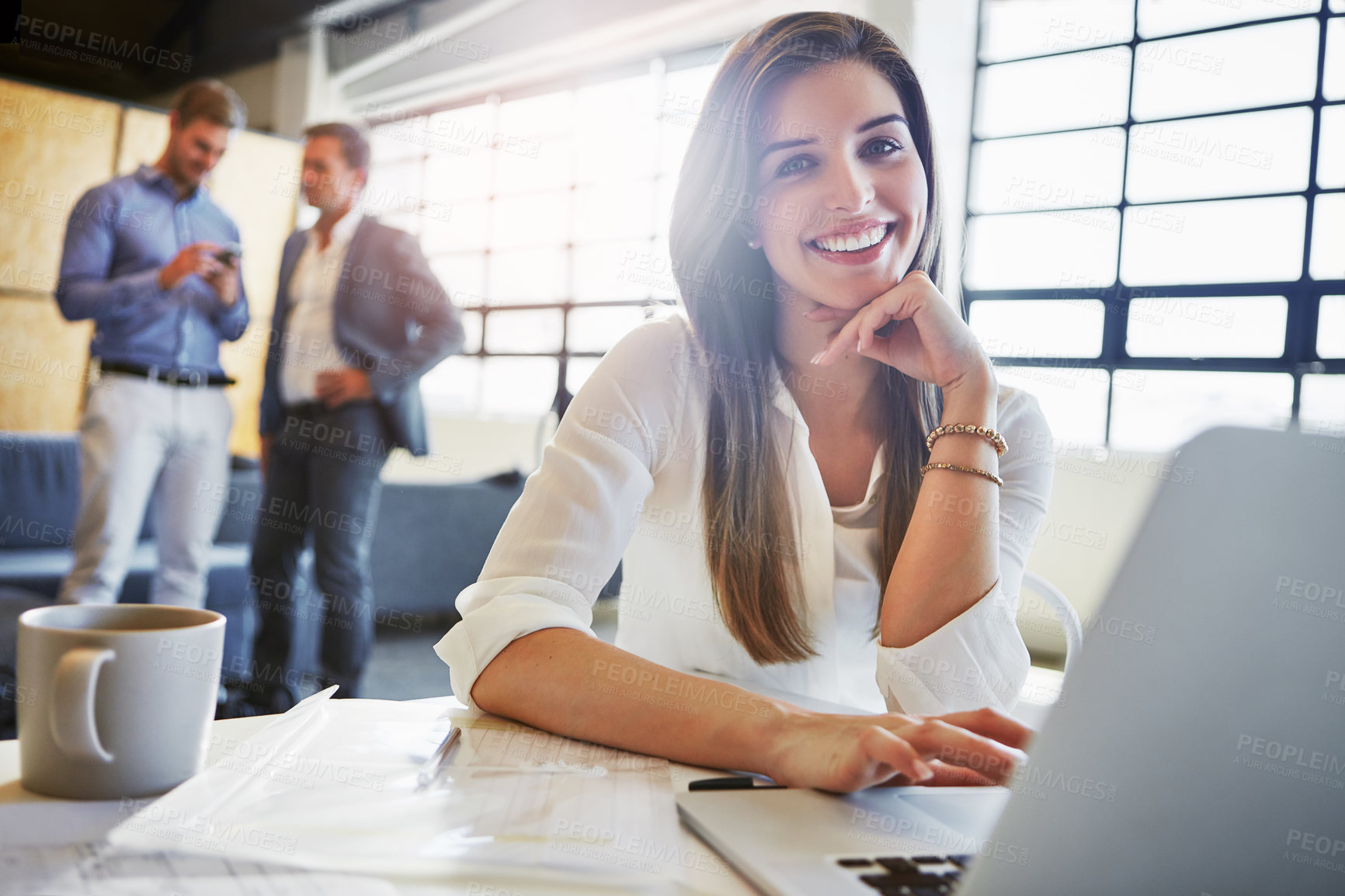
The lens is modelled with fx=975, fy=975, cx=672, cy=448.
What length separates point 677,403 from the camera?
1097 millimetres

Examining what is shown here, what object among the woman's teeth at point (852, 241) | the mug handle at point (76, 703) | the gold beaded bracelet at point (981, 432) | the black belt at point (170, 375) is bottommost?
the mug handle at point (76, 703)

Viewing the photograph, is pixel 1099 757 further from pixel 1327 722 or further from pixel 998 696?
pixel 998 696

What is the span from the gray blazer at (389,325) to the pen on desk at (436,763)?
202 centimetres

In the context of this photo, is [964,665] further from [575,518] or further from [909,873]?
[909,873]

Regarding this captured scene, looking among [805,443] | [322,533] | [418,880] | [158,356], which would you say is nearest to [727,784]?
[418,880]

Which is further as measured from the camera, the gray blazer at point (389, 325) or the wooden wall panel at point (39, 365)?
the wooden wall panel at point (39, 365)

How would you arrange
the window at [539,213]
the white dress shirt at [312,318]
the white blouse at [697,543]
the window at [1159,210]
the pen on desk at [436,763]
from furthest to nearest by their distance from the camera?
the window at [539,213] < the window at [1159,210] < the white dress shirt at [312,318] < the white blouse at [697,543] < the pen on desk at [436,763]

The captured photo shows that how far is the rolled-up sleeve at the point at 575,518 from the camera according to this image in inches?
30.6

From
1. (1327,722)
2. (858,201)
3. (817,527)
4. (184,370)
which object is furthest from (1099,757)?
(184,370)

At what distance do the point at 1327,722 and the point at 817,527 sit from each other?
0.74m

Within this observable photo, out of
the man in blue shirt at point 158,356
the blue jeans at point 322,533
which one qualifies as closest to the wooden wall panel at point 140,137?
the man in blue shirt at point 158,356

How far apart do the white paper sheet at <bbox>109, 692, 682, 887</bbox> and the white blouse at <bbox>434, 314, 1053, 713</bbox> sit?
229 mm

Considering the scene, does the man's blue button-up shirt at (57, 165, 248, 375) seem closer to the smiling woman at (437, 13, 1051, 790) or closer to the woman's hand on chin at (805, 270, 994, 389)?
the smiling woman at (437, 13, 1051, 790)

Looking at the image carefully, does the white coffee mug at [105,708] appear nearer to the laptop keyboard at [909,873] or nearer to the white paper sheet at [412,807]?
the white paper sheet at [412,807]
